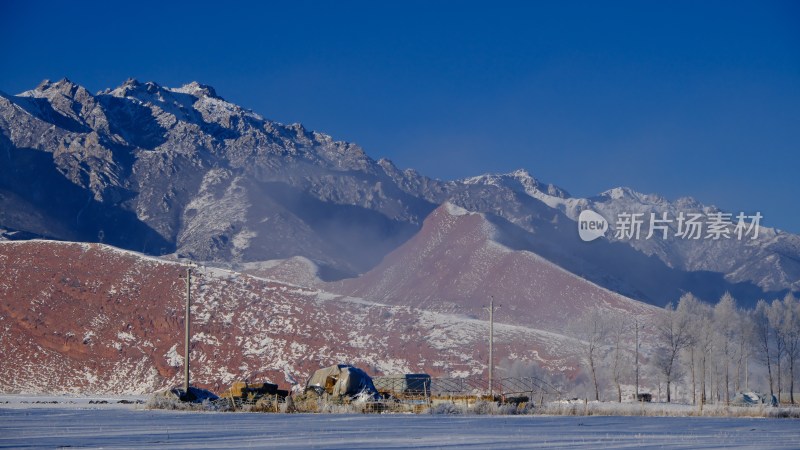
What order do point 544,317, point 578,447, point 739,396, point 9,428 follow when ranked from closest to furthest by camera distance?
point 578,447 → point 9,428 → point 739,396 → point 544,317

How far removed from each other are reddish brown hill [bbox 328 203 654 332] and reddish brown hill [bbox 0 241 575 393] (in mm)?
28582

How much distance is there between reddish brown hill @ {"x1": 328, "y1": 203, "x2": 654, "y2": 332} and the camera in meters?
148

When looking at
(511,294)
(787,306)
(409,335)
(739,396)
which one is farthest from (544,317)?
(739,396)

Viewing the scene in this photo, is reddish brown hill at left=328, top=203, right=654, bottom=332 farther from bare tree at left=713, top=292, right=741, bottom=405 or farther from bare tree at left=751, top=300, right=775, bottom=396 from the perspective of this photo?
bare tree at left=751, top=300, right=775, bottom=396

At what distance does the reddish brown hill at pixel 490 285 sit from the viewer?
486 ft

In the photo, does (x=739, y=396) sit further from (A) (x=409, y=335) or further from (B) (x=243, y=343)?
(B) (x=243, y=343)

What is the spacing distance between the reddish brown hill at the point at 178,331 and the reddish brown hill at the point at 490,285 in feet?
93.8

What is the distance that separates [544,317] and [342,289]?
56.6 metres

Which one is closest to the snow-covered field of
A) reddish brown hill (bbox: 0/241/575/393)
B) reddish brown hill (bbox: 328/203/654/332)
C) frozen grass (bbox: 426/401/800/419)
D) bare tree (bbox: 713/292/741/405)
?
frozen grass (bbox: 426/401/800/419)

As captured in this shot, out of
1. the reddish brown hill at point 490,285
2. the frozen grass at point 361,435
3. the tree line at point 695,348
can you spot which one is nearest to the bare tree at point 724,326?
the tree line at point 695,348

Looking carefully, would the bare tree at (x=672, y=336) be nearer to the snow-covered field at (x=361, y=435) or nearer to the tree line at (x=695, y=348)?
the tree line at (x=695, y=348)

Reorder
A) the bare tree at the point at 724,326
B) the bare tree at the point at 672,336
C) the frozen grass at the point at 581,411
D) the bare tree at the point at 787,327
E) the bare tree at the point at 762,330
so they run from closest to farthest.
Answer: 1. the frozen grass at the point at 581,411
2. the bare tree at the point at 672,336
3. the bare tree at the point at 762,330
4. the bare tree at the point at 724,326
5. the bare tree at the point at 787,327

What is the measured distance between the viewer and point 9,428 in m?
29.7

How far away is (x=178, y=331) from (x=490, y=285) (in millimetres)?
67896
